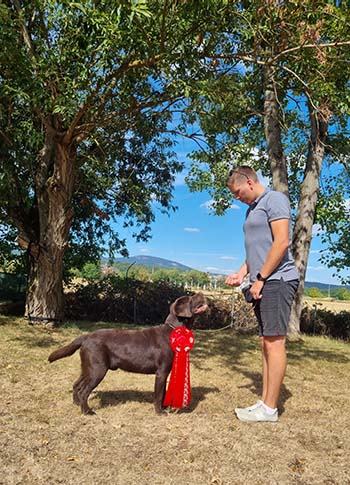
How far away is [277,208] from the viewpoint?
3.83 metres

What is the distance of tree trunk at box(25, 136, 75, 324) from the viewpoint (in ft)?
30.1

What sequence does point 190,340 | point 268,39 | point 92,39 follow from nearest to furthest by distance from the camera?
point 190,340, point 92,39, point 268,39

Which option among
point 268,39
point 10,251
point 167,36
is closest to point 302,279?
point 268,39

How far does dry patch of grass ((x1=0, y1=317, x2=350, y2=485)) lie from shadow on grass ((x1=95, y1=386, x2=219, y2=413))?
0.04 feet

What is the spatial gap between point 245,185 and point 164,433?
2356 mm

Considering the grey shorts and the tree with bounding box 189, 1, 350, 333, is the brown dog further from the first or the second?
the tree with bounding box 189, 1, 350, 333

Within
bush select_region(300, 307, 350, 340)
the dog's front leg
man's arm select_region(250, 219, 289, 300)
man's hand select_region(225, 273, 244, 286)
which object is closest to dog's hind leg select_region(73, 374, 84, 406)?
the dog's front leg

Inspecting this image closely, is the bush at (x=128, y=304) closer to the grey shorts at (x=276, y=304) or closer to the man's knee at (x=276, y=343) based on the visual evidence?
the man's knee at (x=276, y=343)

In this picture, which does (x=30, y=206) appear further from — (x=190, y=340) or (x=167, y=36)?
(x=190, y=340)

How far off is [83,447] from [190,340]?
1.33 meters

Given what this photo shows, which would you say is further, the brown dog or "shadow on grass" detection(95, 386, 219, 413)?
"shadow on grass" detection(95, 386, 219, 413)

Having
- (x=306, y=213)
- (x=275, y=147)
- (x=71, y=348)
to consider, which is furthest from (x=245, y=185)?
(x=306, y=213)

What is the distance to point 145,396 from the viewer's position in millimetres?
4777

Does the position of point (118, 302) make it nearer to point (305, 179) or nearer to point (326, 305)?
point (305, 179)
